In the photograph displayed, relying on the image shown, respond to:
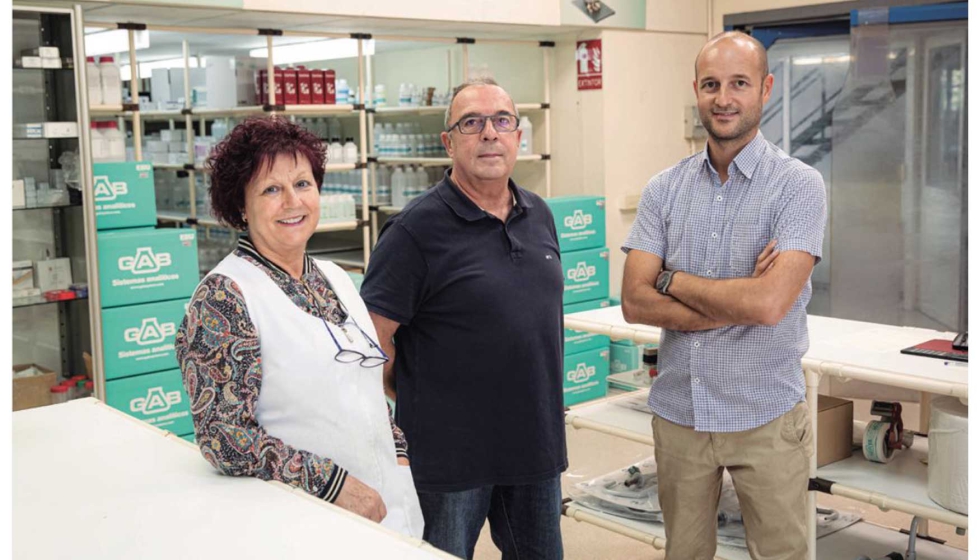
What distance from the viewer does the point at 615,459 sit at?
5.30 m

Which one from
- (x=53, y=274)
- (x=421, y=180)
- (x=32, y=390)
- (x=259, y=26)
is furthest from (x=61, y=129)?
(x=421, y=180)

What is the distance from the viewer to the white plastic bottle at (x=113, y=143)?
5.02 meters

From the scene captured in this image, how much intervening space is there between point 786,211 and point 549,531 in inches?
41.1

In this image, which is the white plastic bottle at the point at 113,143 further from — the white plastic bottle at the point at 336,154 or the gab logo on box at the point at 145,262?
the white plastic bottle at the point at 336,154

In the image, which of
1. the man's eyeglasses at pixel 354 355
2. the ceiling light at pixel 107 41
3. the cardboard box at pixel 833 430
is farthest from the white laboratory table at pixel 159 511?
the ceiling light at pixel 107 41

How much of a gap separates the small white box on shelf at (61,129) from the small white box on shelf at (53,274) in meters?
0.59

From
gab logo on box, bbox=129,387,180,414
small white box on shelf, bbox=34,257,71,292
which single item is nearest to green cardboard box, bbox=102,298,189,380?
gab logo on box, bbox=129,387,180,414

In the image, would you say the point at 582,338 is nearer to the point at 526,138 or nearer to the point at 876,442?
the point at 526,138

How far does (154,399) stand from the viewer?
15.8ft

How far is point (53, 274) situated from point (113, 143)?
0.80m

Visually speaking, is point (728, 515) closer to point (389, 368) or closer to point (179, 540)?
point (389, 368)

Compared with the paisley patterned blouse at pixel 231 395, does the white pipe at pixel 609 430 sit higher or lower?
lower

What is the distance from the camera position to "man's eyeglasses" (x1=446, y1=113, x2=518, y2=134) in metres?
2.56

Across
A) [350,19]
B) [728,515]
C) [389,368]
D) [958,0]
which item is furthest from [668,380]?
[958,0]
